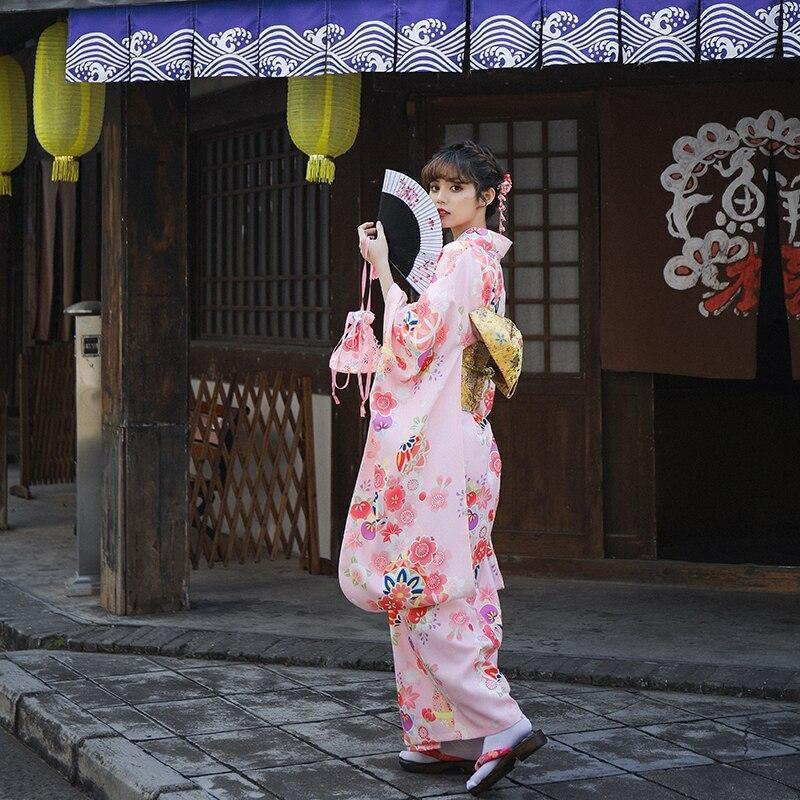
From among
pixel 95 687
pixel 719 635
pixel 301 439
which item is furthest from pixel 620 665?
pixel 301 439

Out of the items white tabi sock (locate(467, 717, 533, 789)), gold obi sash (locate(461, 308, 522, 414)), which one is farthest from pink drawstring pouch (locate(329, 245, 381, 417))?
white tabi sock (locate(467, 717, 533, 789))

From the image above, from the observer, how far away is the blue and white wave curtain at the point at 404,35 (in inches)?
241

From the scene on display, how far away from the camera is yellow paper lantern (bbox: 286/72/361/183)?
7125 millimetres

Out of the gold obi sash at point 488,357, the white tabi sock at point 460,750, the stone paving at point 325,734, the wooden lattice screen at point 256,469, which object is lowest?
the stone paving at point 325,734

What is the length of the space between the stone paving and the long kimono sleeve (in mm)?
1510

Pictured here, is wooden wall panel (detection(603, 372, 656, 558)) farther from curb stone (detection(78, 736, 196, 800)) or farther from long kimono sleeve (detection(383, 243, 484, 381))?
curb stone (detection(78, 736, 196, 800))

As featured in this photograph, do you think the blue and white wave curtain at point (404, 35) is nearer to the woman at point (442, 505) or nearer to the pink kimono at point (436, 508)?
the woman at point (442, 505)

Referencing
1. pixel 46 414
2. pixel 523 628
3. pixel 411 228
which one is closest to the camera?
pixel 411 228

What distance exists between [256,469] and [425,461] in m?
5.06

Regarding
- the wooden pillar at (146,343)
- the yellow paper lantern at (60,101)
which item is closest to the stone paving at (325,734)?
the wooden pillar at (146,343)

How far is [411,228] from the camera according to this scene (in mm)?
5270

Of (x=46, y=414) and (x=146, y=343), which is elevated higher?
(x=146, y=343)

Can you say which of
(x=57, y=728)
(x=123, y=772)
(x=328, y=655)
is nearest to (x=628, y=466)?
(x=328, y=655)

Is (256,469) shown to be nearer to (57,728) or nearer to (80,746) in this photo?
(57,728)
